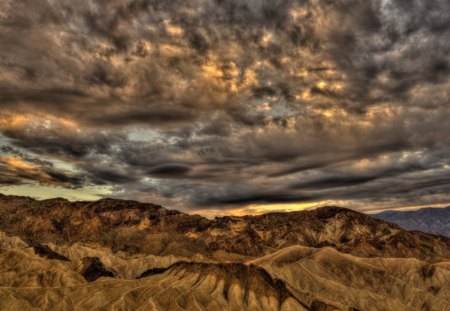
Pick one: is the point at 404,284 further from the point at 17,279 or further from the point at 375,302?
the point at 17,279

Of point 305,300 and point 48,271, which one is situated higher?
point 48,271

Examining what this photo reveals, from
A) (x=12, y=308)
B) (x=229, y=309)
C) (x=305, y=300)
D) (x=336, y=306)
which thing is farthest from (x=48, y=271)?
(x=336, y=306)

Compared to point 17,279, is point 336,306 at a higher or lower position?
lower

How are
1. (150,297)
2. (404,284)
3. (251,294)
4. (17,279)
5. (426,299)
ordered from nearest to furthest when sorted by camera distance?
1. (150,297)
2. (251,294)
3. (17,279)
4. (426,299)
5. (404,284)

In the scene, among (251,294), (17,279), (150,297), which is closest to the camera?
(150,297)

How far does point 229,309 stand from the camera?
426ft

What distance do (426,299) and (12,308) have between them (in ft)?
536

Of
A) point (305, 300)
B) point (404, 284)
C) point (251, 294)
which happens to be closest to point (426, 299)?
point (404, 284)

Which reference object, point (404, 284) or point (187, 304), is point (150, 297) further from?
point (404, 284)

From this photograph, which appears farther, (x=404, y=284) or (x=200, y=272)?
(x=404, y=284)

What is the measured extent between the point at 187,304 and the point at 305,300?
152 feet

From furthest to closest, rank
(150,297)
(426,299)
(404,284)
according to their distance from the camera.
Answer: (404,284) < (426,299) < (150,297)

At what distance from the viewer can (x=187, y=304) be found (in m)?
126

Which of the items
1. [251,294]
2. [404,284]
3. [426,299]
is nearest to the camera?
[251,294]
